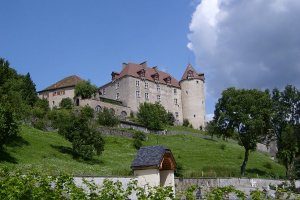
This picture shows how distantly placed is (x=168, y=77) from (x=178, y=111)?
955cm

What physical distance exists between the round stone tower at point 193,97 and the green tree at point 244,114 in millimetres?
53636

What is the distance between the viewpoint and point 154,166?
92.2ft

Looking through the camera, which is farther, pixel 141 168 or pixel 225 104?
pixel 225 104

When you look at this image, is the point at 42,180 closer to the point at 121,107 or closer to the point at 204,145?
the point at 204,145

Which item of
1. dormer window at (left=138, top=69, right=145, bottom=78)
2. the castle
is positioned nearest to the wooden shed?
the castle

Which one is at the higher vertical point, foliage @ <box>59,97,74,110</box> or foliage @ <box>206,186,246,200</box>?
foliage @ <box>59,97,74,110</box>

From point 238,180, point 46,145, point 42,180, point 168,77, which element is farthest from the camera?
point 168,77

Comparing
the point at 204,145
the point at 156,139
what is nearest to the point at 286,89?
the point at 204,145

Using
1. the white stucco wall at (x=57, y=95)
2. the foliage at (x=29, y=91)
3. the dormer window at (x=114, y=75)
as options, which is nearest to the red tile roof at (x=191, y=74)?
the dormer window at (x=114, y=75)

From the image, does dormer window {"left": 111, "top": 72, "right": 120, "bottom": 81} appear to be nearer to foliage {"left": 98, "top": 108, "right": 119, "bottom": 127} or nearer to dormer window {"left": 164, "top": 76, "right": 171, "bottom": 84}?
dormer window {"left": 164, "top": 76, "right": 171, "bottom": 84}

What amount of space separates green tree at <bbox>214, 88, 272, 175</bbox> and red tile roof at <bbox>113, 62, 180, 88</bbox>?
5115 cm

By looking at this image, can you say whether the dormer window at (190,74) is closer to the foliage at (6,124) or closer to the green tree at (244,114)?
the green tree at (244,114)

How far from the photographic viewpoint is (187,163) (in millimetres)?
62719

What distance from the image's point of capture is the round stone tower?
122 meters
